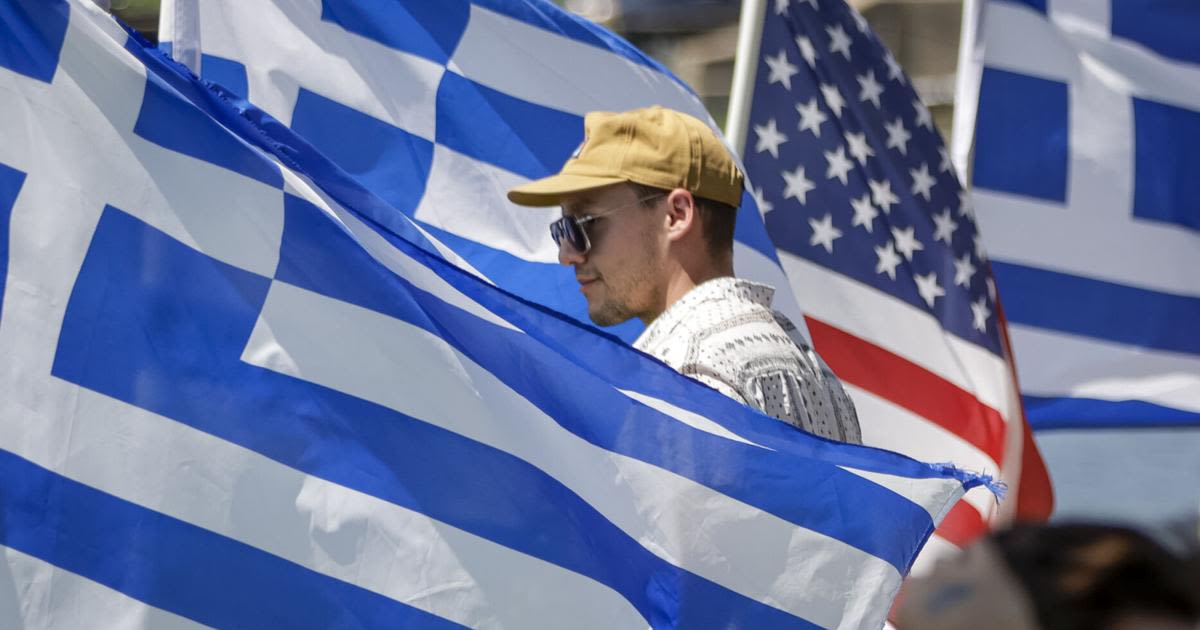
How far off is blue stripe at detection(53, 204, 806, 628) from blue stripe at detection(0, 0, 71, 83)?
0.78 ft

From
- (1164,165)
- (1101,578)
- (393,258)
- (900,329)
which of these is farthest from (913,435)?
(1101,578)

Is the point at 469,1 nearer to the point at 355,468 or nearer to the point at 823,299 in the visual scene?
the point at 823,299

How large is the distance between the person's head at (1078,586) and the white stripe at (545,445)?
5.49ft

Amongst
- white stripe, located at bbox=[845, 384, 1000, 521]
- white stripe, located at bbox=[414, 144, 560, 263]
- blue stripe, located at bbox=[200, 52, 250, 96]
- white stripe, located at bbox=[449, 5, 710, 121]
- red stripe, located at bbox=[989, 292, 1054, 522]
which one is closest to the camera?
blue stripe, located at bbox=[200, 52, 250, 96]

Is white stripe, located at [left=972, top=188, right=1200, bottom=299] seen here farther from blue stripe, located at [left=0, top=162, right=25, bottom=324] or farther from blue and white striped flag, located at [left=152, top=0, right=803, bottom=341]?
→ blue stripe, located at [left=0, top=162, right=25, bottom=324]

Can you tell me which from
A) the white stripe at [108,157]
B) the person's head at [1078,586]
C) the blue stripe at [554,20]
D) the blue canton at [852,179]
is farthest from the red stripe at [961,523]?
the person's head at [1078,586]

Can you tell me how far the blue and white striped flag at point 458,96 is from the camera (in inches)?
154

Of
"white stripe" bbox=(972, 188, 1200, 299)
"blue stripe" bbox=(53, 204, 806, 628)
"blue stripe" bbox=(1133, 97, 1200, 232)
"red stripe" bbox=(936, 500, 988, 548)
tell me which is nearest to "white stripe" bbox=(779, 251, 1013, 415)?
"red stripe" bbox=(936, 500, 988, 548)

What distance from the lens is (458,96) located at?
418 centimetres

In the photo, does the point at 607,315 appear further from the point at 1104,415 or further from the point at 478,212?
the point at 1104,415

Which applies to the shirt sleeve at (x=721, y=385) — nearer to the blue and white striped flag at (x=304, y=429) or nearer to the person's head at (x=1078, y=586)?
the blue and white striped flag at (x=304, y=429)

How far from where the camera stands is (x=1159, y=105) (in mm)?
5910

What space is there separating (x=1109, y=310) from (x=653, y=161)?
3.20 meters

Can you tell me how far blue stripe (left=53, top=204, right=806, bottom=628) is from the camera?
2547 millimetres
